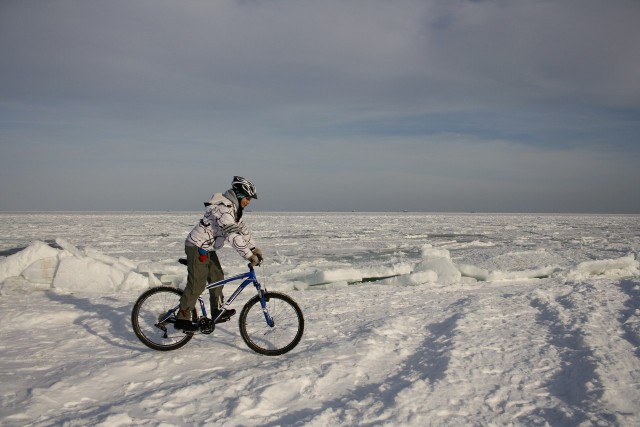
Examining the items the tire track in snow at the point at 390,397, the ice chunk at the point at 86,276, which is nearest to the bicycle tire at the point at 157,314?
the tire track in snow at the point at 390,397

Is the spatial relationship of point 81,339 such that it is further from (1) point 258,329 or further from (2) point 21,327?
(1) point 258,329

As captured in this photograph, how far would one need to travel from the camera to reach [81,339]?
4426mm

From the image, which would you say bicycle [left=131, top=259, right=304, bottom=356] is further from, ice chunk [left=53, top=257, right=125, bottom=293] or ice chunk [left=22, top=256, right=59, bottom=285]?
ice chunk [left=22, top=256, right=59, bottom=285]

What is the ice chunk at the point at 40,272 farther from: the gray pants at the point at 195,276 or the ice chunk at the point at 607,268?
the ice chunk at the point at 607,268

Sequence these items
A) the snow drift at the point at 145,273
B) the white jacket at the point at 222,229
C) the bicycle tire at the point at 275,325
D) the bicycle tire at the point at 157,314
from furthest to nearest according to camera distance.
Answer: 1. the snow drift at the point at 145,273
2. the bicycle tire at the point at 157,314
3. the bicycle tire at the point at 275,325
4. the white jacket at the point at 222,229

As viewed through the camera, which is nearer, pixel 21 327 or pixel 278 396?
pixel 278 396

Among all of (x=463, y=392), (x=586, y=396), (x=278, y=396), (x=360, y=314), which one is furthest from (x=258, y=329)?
(x=586, y=396)

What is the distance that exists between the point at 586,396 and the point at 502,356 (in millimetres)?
779

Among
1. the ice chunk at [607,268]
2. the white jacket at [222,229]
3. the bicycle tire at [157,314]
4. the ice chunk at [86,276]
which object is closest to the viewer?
the white jacket at [222,229]

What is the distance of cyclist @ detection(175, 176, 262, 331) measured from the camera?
391 centimetres

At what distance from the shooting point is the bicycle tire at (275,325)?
3.99 m

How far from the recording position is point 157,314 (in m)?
4.33

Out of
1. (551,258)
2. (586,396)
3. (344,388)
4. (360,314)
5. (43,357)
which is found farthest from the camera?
(551,258)

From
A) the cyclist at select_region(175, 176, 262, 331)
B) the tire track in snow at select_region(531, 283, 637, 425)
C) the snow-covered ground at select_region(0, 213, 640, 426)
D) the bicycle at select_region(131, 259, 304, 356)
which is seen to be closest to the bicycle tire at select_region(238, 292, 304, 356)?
the bicycle at select_region(131, 259, 304, 356)
